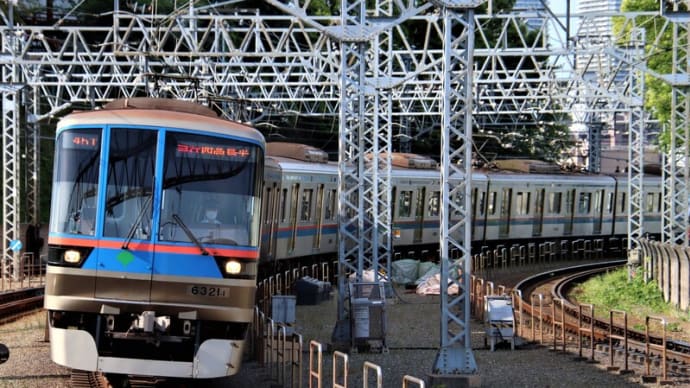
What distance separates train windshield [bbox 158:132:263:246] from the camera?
501 inches

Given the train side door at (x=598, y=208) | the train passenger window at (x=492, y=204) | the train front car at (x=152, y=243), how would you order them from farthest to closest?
the train side door at (x=598, y=208) → the train passenger window at (x=492, y=204) → the train front car at (x=152, y=243)

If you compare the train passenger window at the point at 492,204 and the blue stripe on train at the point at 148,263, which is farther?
the train passenger window at the point at 492,204

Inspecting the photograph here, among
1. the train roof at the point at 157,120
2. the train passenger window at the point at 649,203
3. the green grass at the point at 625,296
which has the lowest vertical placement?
the green grass at the point at 625,296

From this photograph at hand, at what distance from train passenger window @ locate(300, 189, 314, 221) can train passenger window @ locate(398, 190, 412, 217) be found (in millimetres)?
7067

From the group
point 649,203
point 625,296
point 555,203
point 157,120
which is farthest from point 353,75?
point 649,203

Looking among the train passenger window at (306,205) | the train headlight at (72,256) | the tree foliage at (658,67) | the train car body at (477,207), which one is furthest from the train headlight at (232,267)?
the tree foliage at (658,67)

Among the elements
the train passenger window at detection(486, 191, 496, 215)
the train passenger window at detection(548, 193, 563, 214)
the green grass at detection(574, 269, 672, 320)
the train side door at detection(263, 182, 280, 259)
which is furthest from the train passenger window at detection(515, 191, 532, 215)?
the train side door at detection(263, 182, 280, 259)

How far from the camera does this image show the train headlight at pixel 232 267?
12672 millimetres

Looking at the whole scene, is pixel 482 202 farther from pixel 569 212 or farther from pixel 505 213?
pixel 569 212

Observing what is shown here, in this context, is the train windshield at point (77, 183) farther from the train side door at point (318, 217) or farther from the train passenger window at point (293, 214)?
the train side door at point (318, 217)

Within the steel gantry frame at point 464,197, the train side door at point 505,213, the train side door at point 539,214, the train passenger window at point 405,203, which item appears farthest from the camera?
the train side door at point 539,214

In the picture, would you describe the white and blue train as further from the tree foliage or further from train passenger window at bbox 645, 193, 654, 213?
train passenger window at bbox 645, 193, 654, 213

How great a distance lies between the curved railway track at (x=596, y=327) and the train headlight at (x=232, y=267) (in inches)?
197

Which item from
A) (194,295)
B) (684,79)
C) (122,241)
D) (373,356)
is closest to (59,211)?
(122,241)
